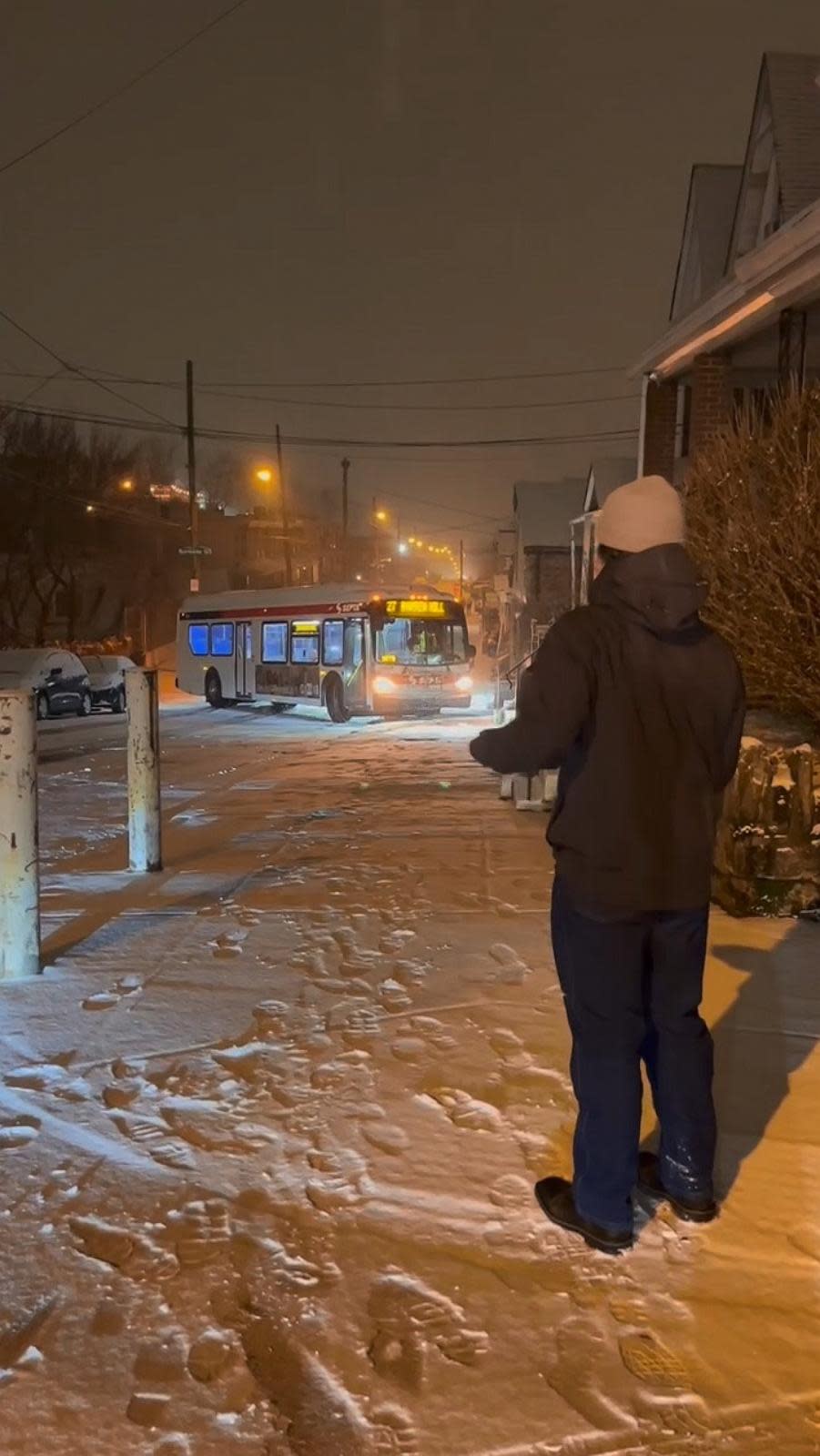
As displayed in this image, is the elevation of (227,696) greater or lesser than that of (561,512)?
lesser

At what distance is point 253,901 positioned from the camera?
657 cm

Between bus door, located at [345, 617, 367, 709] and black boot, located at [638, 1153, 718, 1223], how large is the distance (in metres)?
19.7

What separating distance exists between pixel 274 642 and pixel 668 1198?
945 inches

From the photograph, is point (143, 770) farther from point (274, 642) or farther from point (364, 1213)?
point (274, 642)

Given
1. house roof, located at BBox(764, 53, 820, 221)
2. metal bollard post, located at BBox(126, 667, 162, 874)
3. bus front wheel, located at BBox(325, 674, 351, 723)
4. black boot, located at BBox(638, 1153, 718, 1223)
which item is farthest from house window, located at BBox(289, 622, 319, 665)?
black boot, located at BBox(638, 1153, 718, 1223)

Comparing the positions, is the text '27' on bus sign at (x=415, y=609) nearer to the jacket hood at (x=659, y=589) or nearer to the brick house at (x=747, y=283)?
the brick house at (x=747, y=283)

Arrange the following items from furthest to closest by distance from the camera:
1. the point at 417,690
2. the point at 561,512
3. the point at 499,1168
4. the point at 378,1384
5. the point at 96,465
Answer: the point at 96,465 → the point at 561,512 → the point at 417,690 → the point at 499,1168 → the point at 378,1384

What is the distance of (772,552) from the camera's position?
7.54m

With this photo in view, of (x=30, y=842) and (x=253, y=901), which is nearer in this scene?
(x=30, y=842)

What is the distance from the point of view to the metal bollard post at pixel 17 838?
504 centimetres

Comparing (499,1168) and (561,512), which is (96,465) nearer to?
(561,512)

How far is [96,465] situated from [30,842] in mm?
54821

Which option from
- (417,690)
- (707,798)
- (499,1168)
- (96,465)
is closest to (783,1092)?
(499,1168)

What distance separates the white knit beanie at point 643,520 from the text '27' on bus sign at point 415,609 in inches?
799
